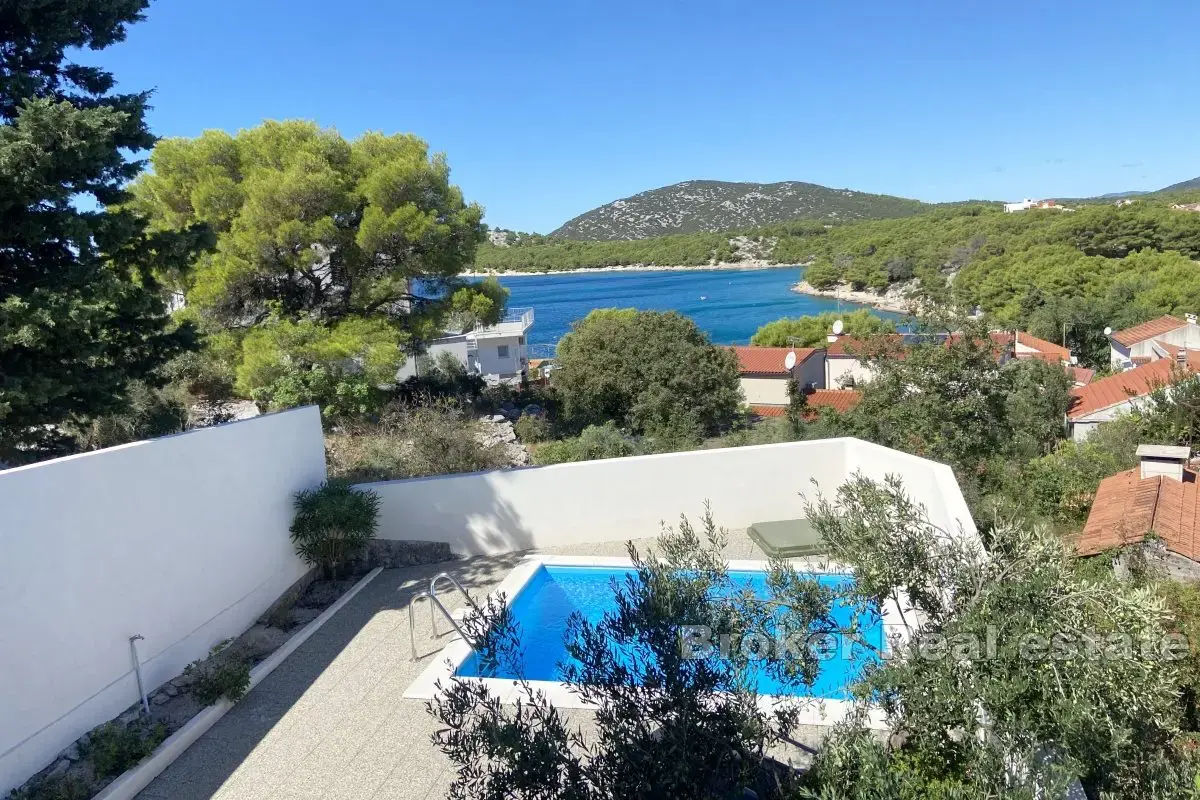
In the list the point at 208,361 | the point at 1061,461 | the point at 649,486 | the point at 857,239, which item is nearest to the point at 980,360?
the point at 1061,461

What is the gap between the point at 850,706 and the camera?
3.83 metres

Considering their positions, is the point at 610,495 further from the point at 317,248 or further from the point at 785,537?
the point at 317,248

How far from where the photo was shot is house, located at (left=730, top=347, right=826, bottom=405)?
98.0 ft

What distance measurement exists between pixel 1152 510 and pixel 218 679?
9.74m

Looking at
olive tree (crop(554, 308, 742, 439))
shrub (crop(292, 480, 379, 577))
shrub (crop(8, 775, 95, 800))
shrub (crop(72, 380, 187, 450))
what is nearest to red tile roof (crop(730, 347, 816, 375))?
olive tree (crop(554, 308, 742, 439))

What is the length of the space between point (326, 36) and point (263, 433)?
10428 mm

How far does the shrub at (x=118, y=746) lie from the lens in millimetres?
4832

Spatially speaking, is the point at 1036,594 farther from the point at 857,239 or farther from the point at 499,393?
the point at 857,239

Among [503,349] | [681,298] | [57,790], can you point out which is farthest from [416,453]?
[681,298]

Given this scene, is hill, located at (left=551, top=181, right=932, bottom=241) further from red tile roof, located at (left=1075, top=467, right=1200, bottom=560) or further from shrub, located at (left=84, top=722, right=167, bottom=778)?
shrub, located at (left=84, top=722, right=167, bottom=778)

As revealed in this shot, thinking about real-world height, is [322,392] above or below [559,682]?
above

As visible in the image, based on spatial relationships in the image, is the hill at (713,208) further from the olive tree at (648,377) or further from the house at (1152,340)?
the olive tree at (648,377)

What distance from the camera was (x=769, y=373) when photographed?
30266 millimetres

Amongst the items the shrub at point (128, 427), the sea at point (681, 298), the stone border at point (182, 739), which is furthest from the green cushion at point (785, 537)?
the sea at point (681, 298)
